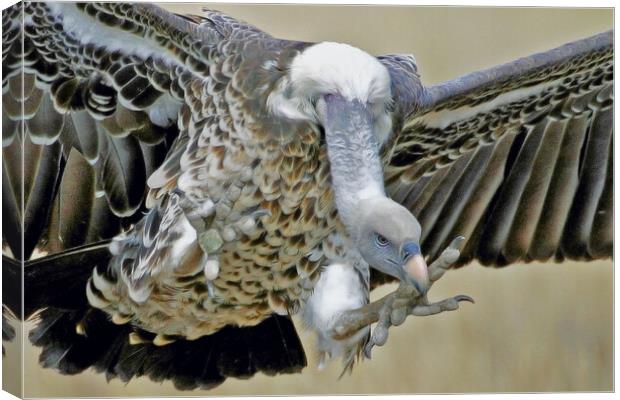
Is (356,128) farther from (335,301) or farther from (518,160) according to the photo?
(518,160)

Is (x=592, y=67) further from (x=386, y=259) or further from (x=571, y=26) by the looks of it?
(x=386, y=259)

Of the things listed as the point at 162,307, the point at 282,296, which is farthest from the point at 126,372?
the point at 282,296

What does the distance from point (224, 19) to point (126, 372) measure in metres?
1.86

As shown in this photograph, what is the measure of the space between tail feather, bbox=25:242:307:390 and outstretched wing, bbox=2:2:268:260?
0.14 m

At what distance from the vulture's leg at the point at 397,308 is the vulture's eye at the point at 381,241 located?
8.1 inches

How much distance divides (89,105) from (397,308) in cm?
184

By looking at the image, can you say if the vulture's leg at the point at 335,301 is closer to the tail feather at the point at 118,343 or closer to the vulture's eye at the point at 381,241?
the tail feather at the point at 118,343

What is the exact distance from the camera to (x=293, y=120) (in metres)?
6.84

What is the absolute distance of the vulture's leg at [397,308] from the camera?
20.7ft

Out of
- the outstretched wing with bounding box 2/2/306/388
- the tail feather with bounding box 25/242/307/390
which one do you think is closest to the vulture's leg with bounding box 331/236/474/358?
the tail feather with bounding box 25/242/307/390

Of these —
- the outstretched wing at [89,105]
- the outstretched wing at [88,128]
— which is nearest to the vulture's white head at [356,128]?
the outstretched wing at [88,128]

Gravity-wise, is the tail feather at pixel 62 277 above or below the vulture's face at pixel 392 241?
below

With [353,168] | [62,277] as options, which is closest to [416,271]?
[353,168]

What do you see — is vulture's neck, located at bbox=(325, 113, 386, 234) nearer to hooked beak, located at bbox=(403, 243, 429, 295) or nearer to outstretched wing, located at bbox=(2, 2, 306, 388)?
hooked beak, located at bbox=(403, 243, 429, 295)
